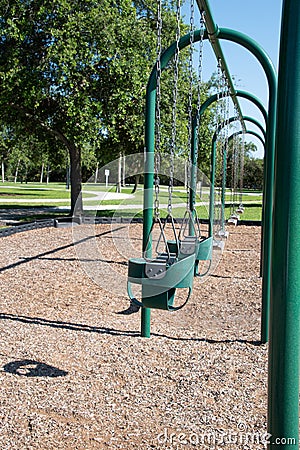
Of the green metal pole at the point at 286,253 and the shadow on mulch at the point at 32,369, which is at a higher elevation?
the green metal pole at the point at 286,253

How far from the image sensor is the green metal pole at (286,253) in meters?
1.70

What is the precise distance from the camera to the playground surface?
9.94 feet

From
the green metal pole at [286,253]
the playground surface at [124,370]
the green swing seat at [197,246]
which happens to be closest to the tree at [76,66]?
the playground surface at [124,370]

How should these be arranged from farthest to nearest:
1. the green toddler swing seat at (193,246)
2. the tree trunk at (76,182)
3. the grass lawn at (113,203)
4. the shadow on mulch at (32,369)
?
the grass lawn at (113,203) → the tree trunk at (76,182) → the green toddler swing seat at (193,246) → the shadow on mulch at (32,369)

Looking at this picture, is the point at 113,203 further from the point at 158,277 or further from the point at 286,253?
the point at 286,253

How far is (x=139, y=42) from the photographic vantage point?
1509 centimetres

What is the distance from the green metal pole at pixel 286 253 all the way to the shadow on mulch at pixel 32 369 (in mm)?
2422

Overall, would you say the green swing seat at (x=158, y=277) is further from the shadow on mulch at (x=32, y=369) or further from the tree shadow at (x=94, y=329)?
the tree shadow at (x=94, y=329)

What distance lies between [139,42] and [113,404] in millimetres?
13496

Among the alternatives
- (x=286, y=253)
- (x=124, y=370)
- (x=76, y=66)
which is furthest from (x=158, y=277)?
(x=76, y=66)

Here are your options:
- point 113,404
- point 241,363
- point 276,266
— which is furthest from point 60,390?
point 276,266

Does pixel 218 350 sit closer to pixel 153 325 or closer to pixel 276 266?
pixel 153 325

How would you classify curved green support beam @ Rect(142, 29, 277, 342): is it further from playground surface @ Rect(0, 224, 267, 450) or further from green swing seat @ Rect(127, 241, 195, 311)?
green swing seat @ Rect(127, 241, 195, 311)

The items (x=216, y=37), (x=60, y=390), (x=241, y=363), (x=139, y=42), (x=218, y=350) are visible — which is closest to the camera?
(x=60, y=390)
